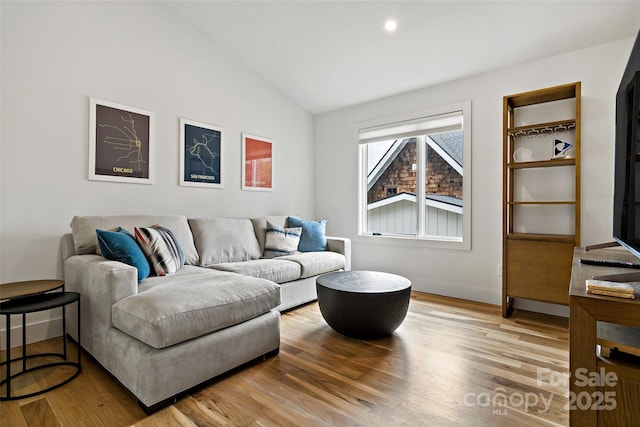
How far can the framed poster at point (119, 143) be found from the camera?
2.67 meters

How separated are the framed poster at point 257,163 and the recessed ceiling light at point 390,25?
74.5 inches

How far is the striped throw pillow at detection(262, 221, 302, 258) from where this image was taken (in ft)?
11.2

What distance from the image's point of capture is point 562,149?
9.09 feet

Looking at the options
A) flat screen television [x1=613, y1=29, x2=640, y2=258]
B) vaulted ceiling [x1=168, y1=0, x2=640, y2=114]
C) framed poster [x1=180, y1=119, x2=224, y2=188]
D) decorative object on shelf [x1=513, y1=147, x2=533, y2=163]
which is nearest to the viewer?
flat screen television [x1=613, y1=29, x2=640, y2=258]

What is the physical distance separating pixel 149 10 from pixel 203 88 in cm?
79

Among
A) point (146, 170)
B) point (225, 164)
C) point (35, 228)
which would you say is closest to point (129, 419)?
point (35, 228)

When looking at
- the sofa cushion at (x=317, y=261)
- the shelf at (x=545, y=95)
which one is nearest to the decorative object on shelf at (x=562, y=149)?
the shelf at (x=545, y=95)

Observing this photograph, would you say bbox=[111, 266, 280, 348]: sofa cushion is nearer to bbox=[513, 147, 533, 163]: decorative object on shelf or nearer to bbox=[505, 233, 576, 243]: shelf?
bbox=[505, 233, 576, 243]: shelf

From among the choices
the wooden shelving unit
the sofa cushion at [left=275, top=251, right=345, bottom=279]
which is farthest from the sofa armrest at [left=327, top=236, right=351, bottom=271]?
the wooden shelving unit

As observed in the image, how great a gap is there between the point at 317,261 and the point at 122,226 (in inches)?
68.8

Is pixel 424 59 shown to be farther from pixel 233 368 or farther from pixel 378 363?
pixel 233 368

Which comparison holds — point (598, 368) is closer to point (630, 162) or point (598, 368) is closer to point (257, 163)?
point (630, 162)

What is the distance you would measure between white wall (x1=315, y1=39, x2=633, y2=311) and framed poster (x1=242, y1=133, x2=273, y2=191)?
91cm

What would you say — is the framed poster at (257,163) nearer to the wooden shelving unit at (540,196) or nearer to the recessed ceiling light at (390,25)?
the recessed ceiling light at (390,25)
